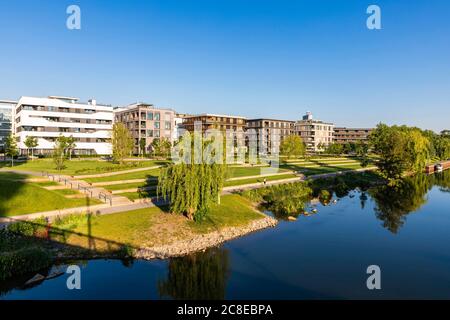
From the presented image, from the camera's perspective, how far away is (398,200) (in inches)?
1928

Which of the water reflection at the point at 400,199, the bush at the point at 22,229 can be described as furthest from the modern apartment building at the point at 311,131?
the bush at the point at 22,229

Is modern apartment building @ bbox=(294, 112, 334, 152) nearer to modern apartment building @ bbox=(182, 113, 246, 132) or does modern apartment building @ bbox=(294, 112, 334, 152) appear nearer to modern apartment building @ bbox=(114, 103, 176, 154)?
modern apartment building @ bbox=(182, 113, 246, 132)

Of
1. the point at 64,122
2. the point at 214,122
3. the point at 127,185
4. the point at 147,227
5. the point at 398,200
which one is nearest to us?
the point at 147,227

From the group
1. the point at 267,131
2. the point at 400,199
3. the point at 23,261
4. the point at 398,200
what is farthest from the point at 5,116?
the point at 400,199

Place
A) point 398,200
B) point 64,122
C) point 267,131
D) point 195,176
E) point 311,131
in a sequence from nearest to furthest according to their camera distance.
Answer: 1. point 195,176
2. point 398,200
3. point 64,122
4. point 267,131
5. point 311,131

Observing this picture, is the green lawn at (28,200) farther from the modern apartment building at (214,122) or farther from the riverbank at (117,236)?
the modern apartment building at (214,122)

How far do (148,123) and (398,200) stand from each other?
76014mm

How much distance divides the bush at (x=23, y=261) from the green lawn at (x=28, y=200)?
904 cm

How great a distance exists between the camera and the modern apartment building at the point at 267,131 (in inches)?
5123

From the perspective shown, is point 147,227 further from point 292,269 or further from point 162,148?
point 162,148

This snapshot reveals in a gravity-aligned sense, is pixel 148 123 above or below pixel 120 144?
above

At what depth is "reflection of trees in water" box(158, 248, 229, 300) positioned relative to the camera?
19141mm

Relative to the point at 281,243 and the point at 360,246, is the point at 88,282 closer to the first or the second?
the point at 281,243

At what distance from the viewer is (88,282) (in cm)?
1944
